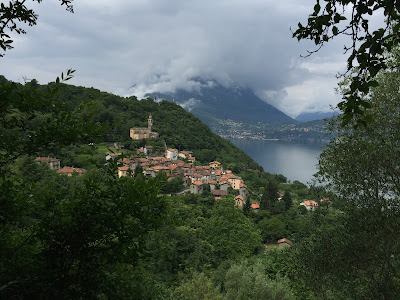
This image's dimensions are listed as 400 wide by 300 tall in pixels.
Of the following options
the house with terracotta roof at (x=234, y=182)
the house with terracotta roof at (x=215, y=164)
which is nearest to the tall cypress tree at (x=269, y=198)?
the house with terracotta roof at (x=234, y=182)

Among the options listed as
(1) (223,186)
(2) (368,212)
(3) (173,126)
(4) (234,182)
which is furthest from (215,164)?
(2) (368,212)

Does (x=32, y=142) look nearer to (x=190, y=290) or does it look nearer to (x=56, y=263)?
(x=56, y=263)

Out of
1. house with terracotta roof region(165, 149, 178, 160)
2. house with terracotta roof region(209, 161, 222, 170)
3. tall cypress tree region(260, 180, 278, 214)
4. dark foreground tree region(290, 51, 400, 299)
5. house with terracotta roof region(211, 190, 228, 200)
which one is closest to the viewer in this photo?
dark foreground tree region(290, 51, 400, 299)

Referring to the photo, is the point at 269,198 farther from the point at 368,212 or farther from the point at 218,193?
the point at 368,212

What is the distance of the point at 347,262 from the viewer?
5816 millimetres

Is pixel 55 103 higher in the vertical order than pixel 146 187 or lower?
higher

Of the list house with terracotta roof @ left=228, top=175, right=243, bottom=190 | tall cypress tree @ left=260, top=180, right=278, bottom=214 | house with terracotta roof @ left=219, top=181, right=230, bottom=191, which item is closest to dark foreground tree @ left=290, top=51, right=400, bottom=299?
tall cypress tree @ left=260, top=180, right=278, bottom=214

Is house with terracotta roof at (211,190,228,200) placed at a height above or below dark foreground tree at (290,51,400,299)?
below

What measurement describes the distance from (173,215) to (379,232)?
4.27 metres

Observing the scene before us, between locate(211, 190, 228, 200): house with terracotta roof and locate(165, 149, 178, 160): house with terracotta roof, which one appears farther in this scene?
locate(165, 149, 178, 160): house with terracotta roof

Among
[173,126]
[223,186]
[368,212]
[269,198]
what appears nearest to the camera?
[368,212]

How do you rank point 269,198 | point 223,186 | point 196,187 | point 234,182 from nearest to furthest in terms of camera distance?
point 269,198, point 196,187, point 223,186, point 234,182

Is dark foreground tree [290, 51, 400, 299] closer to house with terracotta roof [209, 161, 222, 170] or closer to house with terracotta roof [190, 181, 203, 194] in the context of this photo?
house with terracotta roof [190, 181, 203, 194]

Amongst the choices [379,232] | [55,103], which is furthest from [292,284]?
[55,103]
